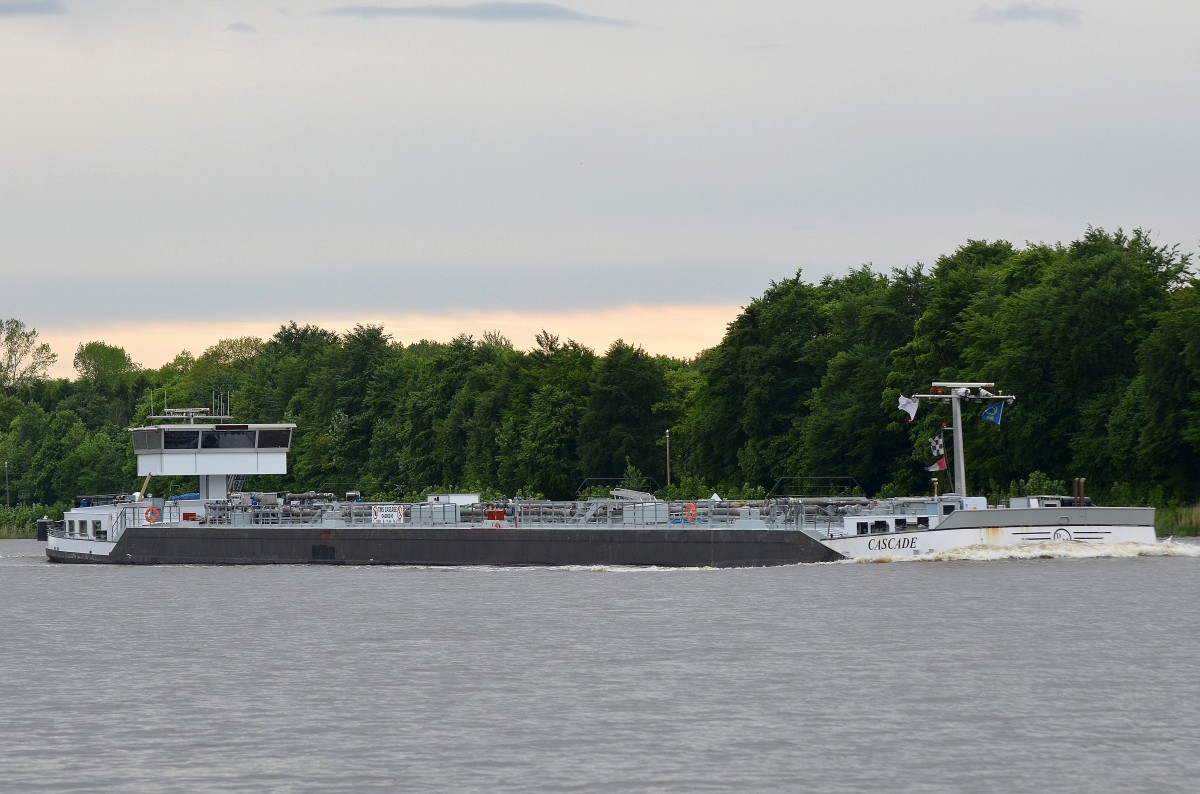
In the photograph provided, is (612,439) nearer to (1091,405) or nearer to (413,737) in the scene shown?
(1091,405)

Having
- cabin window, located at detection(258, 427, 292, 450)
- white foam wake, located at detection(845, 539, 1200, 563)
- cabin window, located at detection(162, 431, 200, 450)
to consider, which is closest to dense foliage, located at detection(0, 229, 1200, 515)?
white foam wake, located at detection(845, 539, 1200, 563)

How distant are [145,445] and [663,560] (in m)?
33.9

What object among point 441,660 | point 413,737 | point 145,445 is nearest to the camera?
point 413,737

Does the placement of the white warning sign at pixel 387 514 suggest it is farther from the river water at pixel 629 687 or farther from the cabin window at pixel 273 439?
the river water at pixel 629 687

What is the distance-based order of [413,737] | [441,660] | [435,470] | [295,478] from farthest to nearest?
[295,478], [435,470], [441,660], [413,737]

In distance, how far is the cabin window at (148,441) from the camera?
88375 mm

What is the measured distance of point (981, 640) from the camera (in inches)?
1634

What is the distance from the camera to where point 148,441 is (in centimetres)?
8919

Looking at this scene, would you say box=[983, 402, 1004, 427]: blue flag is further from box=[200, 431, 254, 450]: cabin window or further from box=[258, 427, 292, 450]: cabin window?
box=[200, 431, 254, 450]: cabin window

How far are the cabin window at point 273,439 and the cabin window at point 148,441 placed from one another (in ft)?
16.9

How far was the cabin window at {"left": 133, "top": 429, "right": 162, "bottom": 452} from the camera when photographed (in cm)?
8838

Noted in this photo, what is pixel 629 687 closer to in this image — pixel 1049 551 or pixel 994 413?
pixel 1049 551

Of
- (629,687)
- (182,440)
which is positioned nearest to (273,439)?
(182,440)

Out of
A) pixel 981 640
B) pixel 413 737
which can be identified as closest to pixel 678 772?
pixel 413 737
